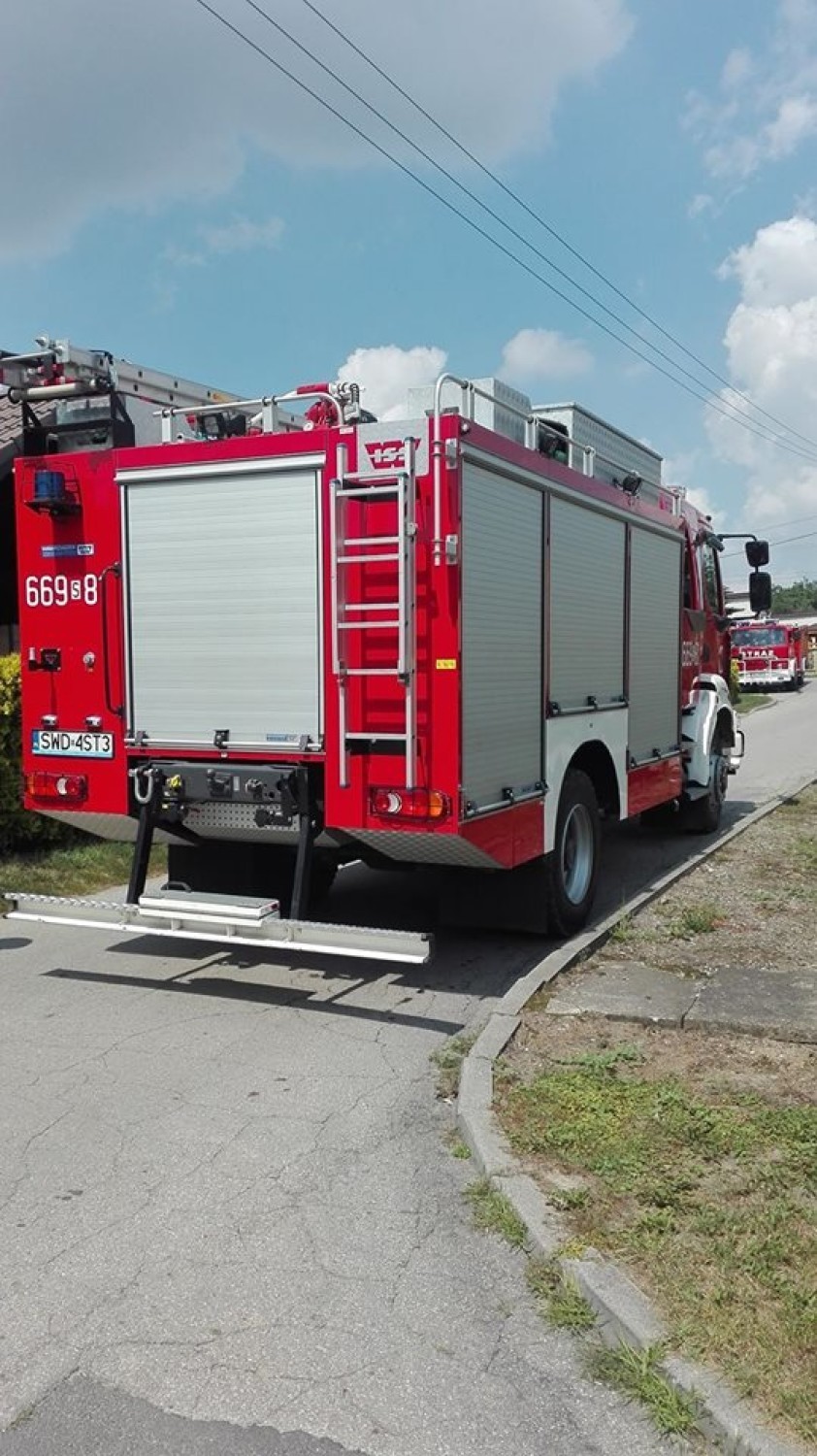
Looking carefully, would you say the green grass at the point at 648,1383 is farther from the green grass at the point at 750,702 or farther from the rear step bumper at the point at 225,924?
the green grass at the point at 750,702

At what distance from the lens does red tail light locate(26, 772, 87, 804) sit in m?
6.83

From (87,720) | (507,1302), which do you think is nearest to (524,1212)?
(507,1302)

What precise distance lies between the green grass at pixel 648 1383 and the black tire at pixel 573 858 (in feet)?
13.4

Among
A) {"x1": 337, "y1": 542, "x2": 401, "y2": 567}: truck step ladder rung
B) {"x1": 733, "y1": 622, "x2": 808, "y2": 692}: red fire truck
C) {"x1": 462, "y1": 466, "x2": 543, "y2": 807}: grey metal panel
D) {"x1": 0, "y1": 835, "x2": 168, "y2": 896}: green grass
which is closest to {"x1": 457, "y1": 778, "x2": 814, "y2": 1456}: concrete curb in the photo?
{"x1": 462, "y1": 466, "x2": 543, "y2": 807}: grey metal panel

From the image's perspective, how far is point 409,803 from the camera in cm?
592

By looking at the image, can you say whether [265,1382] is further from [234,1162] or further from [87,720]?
[87,720]

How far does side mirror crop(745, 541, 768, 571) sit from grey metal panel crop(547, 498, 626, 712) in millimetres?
3602

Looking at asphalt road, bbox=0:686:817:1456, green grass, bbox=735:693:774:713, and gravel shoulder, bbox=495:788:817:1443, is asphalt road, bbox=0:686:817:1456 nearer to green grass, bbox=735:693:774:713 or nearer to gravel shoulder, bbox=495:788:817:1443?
gravel shoulder, bbox=495:788:817:1443

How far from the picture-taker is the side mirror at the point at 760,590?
1188cm

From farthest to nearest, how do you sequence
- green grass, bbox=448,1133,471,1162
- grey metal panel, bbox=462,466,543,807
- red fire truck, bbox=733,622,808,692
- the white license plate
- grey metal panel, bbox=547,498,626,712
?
red fire truck, bbox=733,622,808,692
grey metal panel, bbox=547,498,626,712
the white license plate
grey metal panel, bbox=462,466,543,807
green grass, bbox=448,1133,471,1162

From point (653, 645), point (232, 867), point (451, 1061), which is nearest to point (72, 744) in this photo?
point (232, 867)

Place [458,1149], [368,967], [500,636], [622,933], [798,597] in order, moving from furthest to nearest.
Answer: [798,597], [622,933], [368,967], [500,636], [458,1149]

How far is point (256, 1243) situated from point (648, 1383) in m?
1.36

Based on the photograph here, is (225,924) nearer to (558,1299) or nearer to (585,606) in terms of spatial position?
(558,1299)
